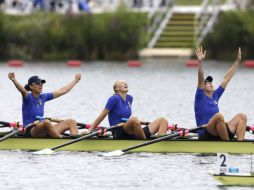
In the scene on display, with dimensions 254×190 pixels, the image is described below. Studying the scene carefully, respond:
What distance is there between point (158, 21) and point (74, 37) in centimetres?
440

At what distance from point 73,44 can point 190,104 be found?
1976 centimetres

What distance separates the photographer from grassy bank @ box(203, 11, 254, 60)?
52.2 m

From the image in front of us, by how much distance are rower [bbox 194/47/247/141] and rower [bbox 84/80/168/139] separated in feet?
2.78

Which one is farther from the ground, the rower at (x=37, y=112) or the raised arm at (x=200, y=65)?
the raised arm at (x=200, y=65)

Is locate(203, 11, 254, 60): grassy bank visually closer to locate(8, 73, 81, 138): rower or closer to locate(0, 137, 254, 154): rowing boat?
locate(8, 73, 81, 138): rower

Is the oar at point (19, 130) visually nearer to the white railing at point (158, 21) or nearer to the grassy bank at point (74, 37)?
the grassy bank at point (74, 37)

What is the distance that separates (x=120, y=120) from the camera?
23.5 meters

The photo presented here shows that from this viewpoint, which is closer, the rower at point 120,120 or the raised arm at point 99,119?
the rower at point 120,120

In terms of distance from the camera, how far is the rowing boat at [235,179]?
19.5 m

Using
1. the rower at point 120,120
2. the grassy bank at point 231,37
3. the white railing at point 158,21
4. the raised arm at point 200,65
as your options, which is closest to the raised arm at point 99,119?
the rower at point 120,120

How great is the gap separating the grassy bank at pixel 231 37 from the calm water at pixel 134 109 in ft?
4.21

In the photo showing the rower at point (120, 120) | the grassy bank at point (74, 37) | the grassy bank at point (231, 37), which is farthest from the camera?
the grassy bank at point (74, 37)

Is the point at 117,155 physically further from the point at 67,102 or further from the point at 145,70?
the point at 145,70

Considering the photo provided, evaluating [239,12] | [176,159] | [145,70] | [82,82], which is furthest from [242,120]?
[239,12]
